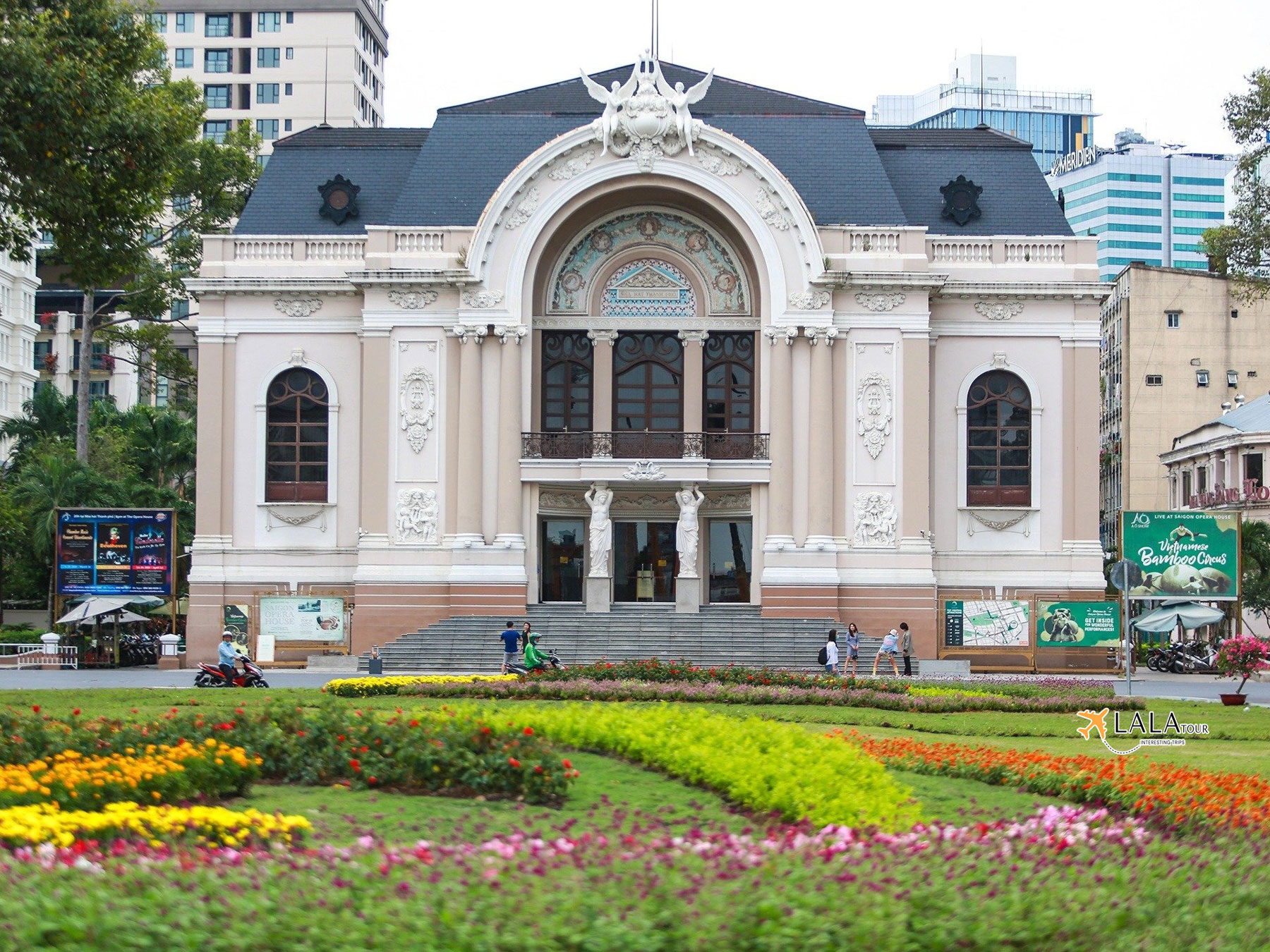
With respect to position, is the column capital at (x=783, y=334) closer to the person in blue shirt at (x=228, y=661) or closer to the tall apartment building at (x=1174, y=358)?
the person in blue shirt at (x=228, y=661)

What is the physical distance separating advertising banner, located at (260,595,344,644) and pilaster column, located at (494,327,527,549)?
5.16 m

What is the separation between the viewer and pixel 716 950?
31.0 ft

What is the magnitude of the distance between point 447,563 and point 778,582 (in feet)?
31.1

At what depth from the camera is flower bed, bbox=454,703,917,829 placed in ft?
49.5

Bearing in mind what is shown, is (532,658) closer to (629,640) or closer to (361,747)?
(629,640)

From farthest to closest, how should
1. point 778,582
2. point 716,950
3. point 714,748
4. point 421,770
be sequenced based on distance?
point 778,582, point 714,748, point 421,770, point 716,950

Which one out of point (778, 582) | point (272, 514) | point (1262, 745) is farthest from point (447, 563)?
point (1262, 745)

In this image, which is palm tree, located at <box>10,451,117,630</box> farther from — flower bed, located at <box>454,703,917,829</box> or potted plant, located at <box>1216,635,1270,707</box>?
flower bed, located at <box>454,703,917,829</box>

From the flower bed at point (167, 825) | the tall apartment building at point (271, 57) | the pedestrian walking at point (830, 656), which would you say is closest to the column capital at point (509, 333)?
the pedestrian walking at point (830, 656)

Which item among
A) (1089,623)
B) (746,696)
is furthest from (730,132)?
(746,696)

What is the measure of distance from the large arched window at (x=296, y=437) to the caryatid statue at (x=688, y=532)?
10620 millimetres

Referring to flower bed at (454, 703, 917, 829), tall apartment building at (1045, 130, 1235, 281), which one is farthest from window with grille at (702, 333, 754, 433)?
tall apartment building at (1045, 130, 1235, 281)

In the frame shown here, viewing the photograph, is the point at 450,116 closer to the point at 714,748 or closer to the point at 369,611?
the point at 369,611

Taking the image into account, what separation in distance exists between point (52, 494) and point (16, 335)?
24015 mm
